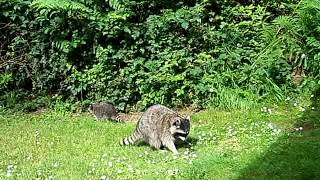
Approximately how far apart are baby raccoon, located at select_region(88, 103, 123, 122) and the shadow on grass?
2926mm

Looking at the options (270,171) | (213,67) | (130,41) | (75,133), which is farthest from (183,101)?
(270,171)

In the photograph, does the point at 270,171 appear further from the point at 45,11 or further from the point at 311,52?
the point at 45,11

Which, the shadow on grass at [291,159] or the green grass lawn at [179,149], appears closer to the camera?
the shadow on grass at [291,159]

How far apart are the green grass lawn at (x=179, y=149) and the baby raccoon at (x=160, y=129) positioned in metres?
0.14

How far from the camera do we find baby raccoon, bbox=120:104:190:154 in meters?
7.17

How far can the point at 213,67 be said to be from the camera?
31.9ft

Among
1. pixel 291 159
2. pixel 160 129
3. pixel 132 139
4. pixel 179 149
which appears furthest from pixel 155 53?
pixel 291 159

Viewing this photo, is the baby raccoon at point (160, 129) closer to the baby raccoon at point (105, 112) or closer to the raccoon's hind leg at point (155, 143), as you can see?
the raccoon's hind leg at point (155, 143)

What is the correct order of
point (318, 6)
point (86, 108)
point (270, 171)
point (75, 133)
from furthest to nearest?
point (86, 108) → point (318, 6) → point (75, 133) → point (270, 171)

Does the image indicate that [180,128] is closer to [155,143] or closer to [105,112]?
[155,143]

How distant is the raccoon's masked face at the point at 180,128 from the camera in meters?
7.12

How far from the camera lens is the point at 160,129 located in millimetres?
7414

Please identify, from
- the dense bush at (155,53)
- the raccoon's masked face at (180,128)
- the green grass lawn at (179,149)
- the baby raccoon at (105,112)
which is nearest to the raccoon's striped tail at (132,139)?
the green grass lawn at (179,149)

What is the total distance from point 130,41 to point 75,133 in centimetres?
216
